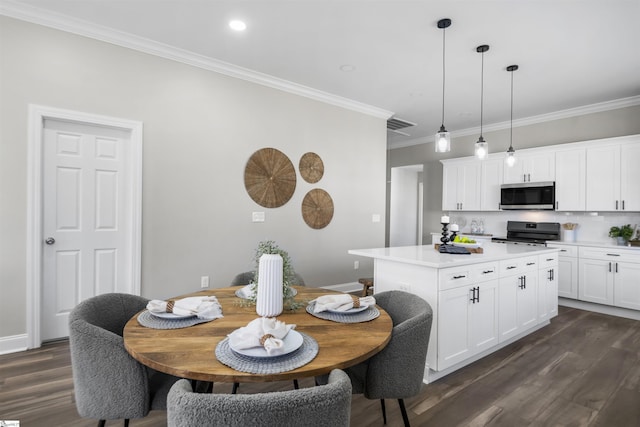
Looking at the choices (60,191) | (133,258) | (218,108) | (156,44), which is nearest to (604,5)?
(218,108)

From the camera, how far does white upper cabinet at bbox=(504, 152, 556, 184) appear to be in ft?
16.1

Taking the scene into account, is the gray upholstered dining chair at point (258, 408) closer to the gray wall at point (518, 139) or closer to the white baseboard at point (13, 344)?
the white baseboard at point (13, 344)

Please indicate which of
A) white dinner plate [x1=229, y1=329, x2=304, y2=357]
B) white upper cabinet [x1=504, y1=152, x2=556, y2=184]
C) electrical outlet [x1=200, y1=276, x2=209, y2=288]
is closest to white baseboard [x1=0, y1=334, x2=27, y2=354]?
electrical outlet [x1=200, y1=276, x2=209, y2=288]

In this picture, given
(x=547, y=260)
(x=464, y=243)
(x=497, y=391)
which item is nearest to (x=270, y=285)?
(x=497, y=391)

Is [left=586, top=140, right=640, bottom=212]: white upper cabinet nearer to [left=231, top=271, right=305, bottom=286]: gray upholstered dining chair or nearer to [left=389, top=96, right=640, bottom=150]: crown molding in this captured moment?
[left=389, top=96, right=640, bottom=150]: crown molding

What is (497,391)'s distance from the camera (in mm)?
2350

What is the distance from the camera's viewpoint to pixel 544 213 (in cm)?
526

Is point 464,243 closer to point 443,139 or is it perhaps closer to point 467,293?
point 467,293

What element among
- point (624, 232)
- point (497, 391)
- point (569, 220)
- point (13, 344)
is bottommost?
point (497, 391)

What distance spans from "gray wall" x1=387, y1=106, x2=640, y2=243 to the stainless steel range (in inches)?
50.7

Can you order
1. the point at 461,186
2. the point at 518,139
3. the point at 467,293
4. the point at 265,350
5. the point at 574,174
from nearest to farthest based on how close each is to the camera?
1. the point at 265,350
2. the point at 467,293
3. the point at 574,174
4. the point at 518,139
5. the point at 461,186

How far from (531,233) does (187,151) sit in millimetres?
5074

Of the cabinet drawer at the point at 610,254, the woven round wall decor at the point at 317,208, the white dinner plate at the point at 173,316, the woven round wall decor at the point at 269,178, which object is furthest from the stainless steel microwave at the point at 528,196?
the white dinner plate at the point at 173,316

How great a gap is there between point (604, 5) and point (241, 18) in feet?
9.51
